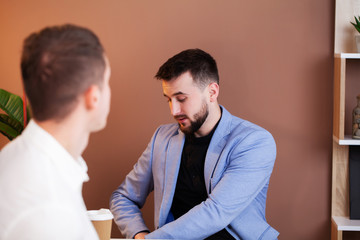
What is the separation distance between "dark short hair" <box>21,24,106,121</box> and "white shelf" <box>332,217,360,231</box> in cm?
185

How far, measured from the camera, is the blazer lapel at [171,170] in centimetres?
218

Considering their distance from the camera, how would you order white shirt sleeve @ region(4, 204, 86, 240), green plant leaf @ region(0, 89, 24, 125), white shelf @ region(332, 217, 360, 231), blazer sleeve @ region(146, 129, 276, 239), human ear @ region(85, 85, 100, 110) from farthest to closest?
green plant leaf @ region(0, 89, 24, 125) < white shelf @ region(332, 217, 360, 231) < blazer sleeve @ region(146, 129, 276, 239) < human ear @ region(85, 85, 100, 110) < white shirt sleeve @ region(4, 204, 86, 240)

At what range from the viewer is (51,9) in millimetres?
2787

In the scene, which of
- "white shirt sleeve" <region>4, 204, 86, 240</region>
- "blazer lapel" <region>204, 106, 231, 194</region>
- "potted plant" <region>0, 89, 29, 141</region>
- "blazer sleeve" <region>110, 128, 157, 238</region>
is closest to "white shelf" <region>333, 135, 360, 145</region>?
"blazer lapel" <region>204, 106, 231, 194</region>

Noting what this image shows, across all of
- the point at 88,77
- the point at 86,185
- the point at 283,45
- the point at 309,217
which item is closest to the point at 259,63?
the point at 283,45

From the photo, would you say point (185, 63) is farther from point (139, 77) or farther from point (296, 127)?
point (296, 127)

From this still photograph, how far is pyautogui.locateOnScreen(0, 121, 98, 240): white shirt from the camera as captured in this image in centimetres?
82

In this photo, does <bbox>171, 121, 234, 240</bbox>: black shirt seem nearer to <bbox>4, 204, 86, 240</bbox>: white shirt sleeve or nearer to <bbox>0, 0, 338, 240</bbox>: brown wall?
<bbox>0, 0, 338, 240</bbox>: brown wall

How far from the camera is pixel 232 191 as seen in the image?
199 centimetres

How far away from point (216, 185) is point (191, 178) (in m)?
0.20

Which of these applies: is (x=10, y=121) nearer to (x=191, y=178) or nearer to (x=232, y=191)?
(x=191, y=178)

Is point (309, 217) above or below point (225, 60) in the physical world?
below

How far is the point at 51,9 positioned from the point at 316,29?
4.96 feet

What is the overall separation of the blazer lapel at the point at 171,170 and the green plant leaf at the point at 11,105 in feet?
2.74
